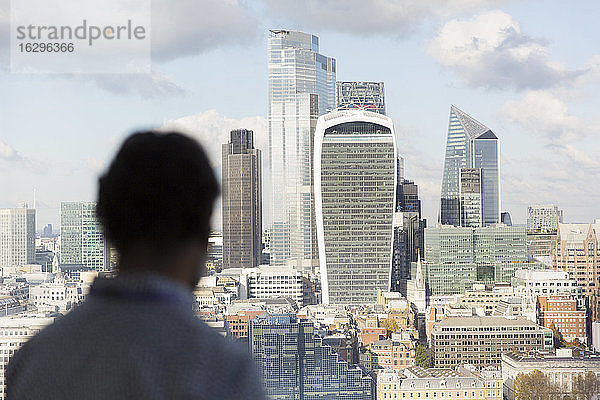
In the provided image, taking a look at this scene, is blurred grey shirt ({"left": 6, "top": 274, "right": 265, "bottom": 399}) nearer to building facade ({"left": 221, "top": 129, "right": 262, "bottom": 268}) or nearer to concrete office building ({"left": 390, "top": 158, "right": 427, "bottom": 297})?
building facade ({"left": 221, "top": 129, "right": 262, "bottom": 268})

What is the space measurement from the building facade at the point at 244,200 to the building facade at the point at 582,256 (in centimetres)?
417

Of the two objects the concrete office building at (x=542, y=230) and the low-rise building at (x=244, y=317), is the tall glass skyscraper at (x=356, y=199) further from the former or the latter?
the low-rise building at (x=244, y=317)

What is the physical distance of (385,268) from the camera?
11.8 meters

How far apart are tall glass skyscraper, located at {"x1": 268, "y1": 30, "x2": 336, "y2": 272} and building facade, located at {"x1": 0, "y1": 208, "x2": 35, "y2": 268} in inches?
304

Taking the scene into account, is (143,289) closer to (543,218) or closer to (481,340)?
(481,340)

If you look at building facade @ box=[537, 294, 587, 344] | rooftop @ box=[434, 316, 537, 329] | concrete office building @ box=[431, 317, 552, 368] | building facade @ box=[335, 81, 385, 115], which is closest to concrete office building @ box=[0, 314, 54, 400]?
concrete office building @ box=[431, 317, 552, 368]

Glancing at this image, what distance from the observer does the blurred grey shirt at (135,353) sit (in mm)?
294

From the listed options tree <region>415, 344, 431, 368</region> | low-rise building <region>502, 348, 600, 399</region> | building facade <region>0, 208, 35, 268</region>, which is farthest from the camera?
tree <region>415, 344, 431, 368</region>

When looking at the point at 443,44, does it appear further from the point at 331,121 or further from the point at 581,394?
the point at 581,394

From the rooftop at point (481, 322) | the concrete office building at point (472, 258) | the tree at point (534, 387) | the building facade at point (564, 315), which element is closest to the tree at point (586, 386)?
the tree at point (534, 387)

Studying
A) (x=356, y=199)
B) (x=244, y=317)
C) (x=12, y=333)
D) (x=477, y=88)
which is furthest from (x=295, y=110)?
(x=12, y=333)

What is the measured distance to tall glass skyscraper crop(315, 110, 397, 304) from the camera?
11844 millimetres

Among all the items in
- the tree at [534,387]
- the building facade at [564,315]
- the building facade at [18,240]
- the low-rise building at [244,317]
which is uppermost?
the building facade at [18,240]

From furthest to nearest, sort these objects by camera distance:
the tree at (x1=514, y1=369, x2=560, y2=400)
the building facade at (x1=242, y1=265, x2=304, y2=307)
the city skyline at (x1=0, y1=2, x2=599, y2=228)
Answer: the building facade at (x1=242, y1=265, x2=304, y2=307) → the city skyline at (x1=0, y1=2, x2=599, y2=228) → the tree at (x1=514, y1=369, x2=560, y2=400)
